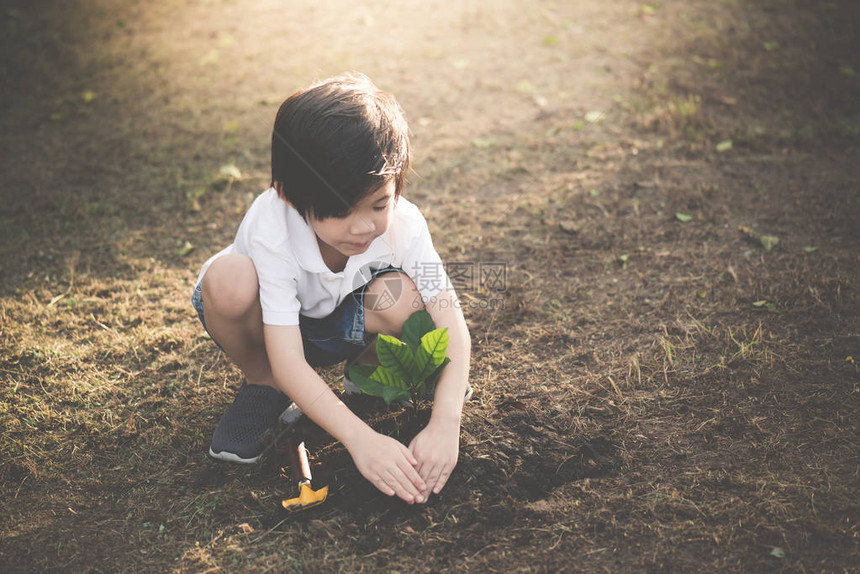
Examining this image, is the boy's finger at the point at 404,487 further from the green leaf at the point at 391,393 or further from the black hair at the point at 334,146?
the black hair at the point at 334,146

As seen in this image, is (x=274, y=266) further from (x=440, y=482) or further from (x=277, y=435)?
(x=440, y=482)

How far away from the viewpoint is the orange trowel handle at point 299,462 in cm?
181

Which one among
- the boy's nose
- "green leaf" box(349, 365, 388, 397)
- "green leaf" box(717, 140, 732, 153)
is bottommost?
"green leaf" box(717, 140, 732, 153)

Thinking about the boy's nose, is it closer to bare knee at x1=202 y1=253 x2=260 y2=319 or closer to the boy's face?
the boy's face

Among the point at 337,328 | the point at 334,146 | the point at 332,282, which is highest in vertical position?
the point at 334,146

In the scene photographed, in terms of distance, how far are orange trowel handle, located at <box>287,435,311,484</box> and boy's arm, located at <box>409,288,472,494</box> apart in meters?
0.33

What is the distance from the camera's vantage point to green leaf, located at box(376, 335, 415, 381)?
187 centimetres

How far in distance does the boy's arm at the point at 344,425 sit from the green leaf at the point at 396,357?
217 millimetres

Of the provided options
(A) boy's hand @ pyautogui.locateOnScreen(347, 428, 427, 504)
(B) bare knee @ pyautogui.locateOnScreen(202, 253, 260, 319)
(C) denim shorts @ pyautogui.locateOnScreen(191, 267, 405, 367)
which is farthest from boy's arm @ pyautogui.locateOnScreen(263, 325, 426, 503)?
(C) denim shorts @ pyautogui.locateOnScreen(191, 267, 405, 367)

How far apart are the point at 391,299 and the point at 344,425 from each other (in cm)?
45

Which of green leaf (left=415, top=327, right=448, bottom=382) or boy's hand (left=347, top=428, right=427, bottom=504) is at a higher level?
green leaf (left=415, top=327, right=448, bottom=382)

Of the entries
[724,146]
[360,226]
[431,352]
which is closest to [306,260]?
[360,226]

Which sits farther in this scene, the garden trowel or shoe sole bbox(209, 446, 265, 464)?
shoe sole bbox(209, 446, 265, 464)

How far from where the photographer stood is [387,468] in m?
1.69
